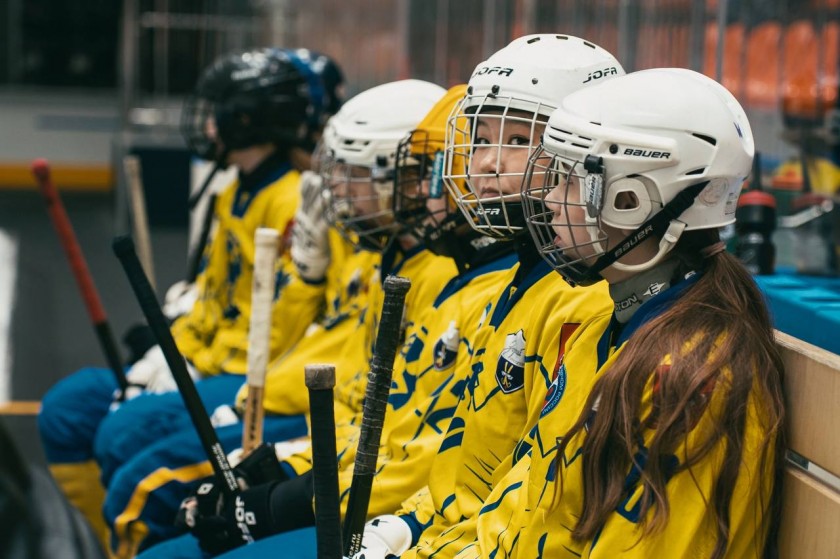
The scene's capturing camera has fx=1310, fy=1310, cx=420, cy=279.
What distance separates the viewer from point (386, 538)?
2.23 metres

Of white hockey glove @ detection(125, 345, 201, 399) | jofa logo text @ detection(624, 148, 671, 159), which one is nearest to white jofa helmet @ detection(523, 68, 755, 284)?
jofa logo text @ detection(624, 148, 671, 159)

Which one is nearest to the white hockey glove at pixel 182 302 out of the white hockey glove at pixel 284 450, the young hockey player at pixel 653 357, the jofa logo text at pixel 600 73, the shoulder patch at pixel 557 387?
the white hockey glove at pixel 284 450

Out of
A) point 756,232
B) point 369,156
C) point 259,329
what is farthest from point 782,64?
point 259,329

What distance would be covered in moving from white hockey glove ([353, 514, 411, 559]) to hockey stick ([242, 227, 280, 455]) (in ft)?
2.34

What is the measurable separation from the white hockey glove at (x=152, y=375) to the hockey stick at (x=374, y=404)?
71.7 inches

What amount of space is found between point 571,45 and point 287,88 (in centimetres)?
203

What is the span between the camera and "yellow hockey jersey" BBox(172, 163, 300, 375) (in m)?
3.95

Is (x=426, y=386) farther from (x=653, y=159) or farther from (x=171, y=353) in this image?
(x=653, y=159)

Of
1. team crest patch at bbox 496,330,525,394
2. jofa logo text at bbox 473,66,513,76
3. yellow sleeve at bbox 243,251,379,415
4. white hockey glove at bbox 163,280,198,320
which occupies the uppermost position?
jofa logo text at bbox 473,66,513,76

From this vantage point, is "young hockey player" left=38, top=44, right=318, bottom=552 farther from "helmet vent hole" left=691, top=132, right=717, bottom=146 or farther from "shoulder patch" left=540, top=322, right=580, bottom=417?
"helmet vent hole" left=691, top=132, right=717, bottom=146

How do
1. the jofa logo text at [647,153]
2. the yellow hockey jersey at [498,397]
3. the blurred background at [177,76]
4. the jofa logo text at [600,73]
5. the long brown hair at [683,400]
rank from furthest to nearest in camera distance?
the blurred background at [177,76], the jofa logo text at [600,73], the yellow hockey jersey at [498,397], the jofa logo text at [647,153], the long brown hair at [683,400]

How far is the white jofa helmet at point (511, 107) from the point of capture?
225 centimetres

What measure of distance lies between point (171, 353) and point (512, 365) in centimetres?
76

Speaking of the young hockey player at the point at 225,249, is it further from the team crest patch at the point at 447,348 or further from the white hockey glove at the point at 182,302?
the team crest patch at the point at 447,348
